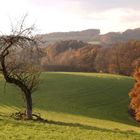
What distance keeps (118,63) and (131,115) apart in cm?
6809

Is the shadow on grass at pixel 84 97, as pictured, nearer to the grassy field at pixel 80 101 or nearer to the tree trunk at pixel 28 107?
the grassy field at pixel 80 101

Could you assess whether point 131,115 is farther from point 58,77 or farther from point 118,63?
point 118,63

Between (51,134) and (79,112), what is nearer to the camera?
(51,134)

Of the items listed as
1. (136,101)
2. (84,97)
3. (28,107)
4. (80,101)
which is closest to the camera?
(28,107)

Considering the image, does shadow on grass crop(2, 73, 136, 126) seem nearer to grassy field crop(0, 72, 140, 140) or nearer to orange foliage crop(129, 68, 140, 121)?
grassy field crop(0, 72, 140, 140)

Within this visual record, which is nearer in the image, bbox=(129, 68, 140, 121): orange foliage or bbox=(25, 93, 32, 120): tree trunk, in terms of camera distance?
bbox=(25, 93, 32, 120): tree trunk

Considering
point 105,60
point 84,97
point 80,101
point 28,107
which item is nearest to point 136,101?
point 80,101

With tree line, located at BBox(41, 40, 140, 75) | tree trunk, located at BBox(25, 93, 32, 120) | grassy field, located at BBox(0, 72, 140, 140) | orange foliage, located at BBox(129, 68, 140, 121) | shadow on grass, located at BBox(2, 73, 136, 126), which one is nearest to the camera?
tree trunk, located at BBox(25, 93, 32, 120)

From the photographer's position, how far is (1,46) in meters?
31.1

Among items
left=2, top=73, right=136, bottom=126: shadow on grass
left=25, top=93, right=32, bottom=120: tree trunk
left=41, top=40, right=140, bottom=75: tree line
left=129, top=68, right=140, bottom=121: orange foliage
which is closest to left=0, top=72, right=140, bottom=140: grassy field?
left=2, top=73, right=136, bottom=126: shadow on grass

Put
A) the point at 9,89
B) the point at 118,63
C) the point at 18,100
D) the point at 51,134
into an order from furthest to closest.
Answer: the point at 118,63
the point at 9,89
the point at 18,100
the point at 51,134

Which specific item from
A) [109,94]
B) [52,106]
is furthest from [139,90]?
[52,106]

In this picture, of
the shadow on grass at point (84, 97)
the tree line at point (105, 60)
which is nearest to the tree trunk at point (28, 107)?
the shadow on grass at point (84, 97)

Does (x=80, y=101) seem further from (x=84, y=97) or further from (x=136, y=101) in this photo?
(x=136, y=101)
